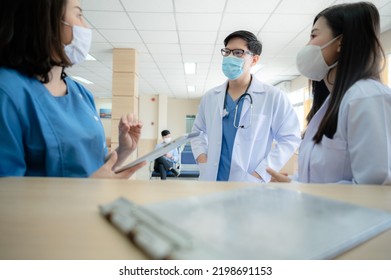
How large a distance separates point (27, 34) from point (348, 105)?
134 cm

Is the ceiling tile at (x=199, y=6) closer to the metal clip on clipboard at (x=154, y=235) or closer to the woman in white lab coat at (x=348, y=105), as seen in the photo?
the woman in white lab coat at (x=348, y=105)

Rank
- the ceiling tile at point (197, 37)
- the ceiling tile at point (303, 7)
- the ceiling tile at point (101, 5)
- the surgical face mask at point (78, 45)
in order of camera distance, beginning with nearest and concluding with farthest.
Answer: the surgical face mask at point (78, 45)
the ceiling tile at point (303, 7)
the ceiling tile at point (101, 5)
the ceiling tile at point (197, 37)

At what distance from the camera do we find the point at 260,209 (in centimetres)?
46

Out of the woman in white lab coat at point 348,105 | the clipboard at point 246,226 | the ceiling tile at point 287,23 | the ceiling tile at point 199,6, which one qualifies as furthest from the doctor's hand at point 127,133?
the ceiling tile at point 287,23

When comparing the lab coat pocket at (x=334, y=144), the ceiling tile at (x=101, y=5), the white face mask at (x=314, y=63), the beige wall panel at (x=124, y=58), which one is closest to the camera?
the lab coat pocket at (x=334, y=144)

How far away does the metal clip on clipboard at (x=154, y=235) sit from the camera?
29 cm

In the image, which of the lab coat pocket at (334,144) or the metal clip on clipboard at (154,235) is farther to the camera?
the lab coat pocket at (334,144)

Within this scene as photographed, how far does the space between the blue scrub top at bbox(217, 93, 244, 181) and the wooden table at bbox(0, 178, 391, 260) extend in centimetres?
122

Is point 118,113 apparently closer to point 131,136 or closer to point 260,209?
point 131,136

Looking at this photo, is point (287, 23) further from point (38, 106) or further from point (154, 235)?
point (154, 235)

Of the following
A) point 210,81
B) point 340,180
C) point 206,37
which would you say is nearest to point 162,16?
point 206,37

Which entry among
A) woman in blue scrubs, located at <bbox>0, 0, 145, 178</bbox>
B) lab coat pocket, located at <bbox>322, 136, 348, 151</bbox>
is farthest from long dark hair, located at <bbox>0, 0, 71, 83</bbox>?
lab coat pocket, located at <bbox>322, 136, 348, 151</bbox>

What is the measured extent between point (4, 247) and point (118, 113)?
5.72m

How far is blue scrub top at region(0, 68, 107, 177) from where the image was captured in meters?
0.84
